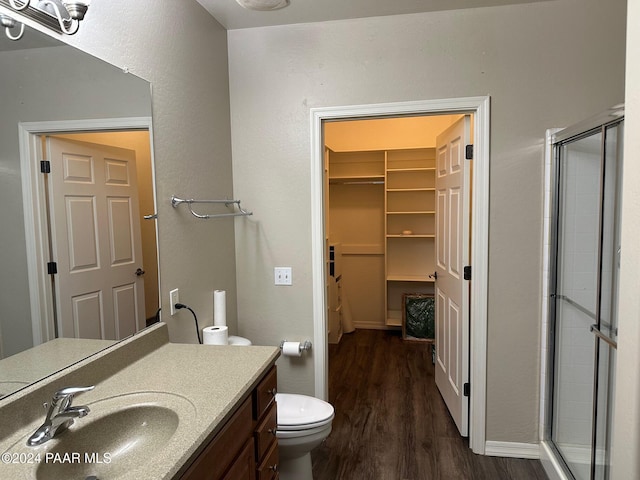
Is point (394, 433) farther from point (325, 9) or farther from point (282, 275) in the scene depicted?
point (325, 9)

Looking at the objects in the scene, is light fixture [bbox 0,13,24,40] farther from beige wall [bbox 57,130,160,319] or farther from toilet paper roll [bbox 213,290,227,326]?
toilet paper roll [bbox 213,290,227,326]

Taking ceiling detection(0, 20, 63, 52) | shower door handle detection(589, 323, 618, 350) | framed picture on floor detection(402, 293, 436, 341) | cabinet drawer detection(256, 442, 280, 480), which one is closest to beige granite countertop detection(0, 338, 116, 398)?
cabinet drawer detection(256, 442, 280, 480)

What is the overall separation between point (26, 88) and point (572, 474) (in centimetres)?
281

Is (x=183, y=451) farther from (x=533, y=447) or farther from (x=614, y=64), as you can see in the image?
(x=614, y=64)

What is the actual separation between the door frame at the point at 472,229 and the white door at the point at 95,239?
3.68ft

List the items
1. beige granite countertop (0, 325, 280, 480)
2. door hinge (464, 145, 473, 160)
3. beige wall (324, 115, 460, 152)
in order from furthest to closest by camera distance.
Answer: beige wall (324, 115, 460, 152), door hinge (464, 145, 473, 160), beige granite countertop (0, 325, 280, 480)

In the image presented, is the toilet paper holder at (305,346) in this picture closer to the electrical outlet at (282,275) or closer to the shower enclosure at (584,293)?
the electrical outlet at (282,275)

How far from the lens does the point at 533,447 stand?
235cm

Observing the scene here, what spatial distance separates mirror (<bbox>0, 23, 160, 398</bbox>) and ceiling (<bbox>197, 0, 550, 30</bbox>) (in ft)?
3.00

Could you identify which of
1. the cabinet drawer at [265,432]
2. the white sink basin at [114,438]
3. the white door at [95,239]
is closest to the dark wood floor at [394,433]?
the cabinet drawer at [265,432]

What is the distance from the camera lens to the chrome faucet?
993 millimetres

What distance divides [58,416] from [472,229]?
6.97 ft

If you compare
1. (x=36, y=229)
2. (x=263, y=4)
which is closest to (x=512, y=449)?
(x=36, y=229)

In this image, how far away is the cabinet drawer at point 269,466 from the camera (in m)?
1.49
